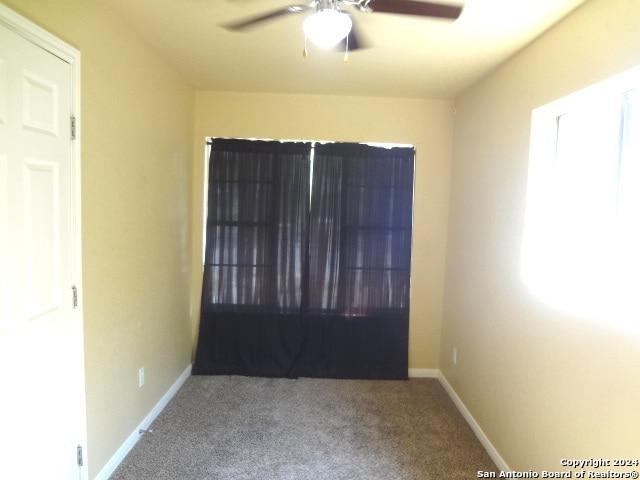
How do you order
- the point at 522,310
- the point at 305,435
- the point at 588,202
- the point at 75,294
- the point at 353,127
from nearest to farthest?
1. the point at 75,294
2. the point at 588,202
3. the point at 522,310
4. the point at 305,435
5. the point at 353,127

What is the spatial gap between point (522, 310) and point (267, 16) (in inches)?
74.0

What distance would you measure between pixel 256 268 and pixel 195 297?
1.96ft

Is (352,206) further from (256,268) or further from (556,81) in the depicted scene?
(556,81)

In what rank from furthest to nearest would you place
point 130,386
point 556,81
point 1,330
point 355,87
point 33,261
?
point 355,87
point 130,386
point 556,81
point 33,261
point 1,330

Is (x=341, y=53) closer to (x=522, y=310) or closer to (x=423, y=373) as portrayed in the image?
(x=522, y=310)

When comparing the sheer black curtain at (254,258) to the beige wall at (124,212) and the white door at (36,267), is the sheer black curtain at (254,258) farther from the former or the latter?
the white door at (36,267)

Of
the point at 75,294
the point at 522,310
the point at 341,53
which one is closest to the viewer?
the point at 75,294

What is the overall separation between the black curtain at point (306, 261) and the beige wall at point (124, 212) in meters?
0.42

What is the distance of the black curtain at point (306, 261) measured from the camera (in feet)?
10.3

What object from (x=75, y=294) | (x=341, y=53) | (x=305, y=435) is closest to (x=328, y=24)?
(x=341, y=53)

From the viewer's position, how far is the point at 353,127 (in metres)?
3.19

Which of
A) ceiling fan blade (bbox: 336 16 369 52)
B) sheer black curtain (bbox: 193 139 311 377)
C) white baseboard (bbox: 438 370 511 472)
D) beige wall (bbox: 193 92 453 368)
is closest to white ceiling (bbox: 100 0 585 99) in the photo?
ceiling fan blade (bbox: 336 16 369 52)

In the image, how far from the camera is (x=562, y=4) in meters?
1.63

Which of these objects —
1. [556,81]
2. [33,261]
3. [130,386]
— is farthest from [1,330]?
[556,81]
